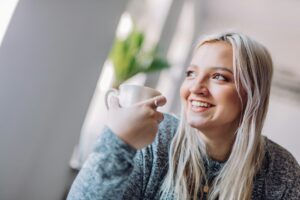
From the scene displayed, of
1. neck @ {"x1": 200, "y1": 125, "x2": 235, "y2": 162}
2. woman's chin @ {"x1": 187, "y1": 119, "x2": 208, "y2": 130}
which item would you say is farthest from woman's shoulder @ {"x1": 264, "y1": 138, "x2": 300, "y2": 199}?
woman's chin @ {"x1": 187, "y1": 119, "x2": 208, "y2": 130}

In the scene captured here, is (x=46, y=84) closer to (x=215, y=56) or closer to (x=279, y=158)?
(x=215, y=56)

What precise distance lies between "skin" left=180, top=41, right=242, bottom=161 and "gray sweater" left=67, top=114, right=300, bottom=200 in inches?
5.3

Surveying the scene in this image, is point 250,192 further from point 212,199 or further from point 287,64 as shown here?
point 287,64

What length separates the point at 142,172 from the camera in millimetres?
973

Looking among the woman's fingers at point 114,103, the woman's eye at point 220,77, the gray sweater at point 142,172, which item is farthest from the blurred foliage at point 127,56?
the woman's fingers at point 114,103

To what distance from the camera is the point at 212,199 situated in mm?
999

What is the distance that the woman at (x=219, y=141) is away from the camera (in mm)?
978

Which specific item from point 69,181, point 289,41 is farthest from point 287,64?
point 69,181

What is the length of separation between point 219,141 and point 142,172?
0.85ft

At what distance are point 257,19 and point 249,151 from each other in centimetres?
452

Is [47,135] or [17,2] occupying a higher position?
[17,2]

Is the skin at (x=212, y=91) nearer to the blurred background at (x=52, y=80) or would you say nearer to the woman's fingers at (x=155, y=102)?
the woman's fingers at (x=155, y=102)

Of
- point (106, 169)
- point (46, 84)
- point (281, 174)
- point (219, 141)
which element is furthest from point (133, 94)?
point (46, 84)

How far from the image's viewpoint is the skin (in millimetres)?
972
